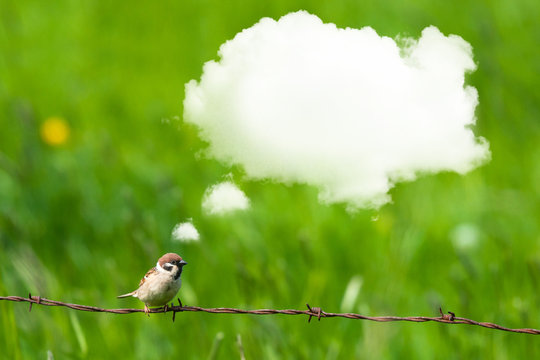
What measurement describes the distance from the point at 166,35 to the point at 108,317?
14.1ft

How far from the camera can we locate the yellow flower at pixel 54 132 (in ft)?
20.2

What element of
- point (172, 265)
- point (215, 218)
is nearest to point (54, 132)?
point (215, 218)

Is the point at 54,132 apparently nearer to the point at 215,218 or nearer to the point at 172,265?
the point at 215,218

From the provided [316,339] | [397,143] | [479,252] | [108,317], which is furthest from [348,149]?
[479,252]

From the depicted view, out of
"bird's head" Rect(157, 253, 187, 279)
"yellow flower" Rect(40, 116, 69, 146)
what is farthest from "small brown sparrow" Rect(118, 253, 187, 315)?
"yellow flower" Rect(40, 116, 69, 146)

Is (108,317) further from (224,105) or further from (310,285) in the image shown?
(224,105)

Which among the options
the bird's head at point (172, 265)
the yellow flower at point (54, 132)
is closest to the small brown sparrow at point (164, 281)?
the bird's head at point (172, 265)

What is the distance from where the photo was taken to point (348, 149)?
9.68 ft

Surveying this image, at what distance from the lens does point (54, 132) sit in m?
6.20

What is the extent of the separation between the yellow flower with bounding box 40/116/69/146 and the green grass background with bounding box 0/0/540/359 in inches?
3.1

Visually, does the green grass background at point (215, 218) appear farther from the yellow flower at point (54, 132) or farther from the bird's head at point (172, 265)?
the bird's head at point (172, 265)

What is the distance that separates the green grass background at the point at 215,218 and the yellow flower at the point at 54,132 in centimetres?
8

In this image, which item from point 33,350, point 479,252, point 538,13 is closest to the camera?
point 33,350

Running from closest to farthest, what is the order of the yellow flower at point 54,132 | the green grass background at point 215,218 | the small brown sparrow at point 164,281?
the small brown sparrow at point 164,281
the green grass background at point 215,218
the yellow flower at point 54,132
